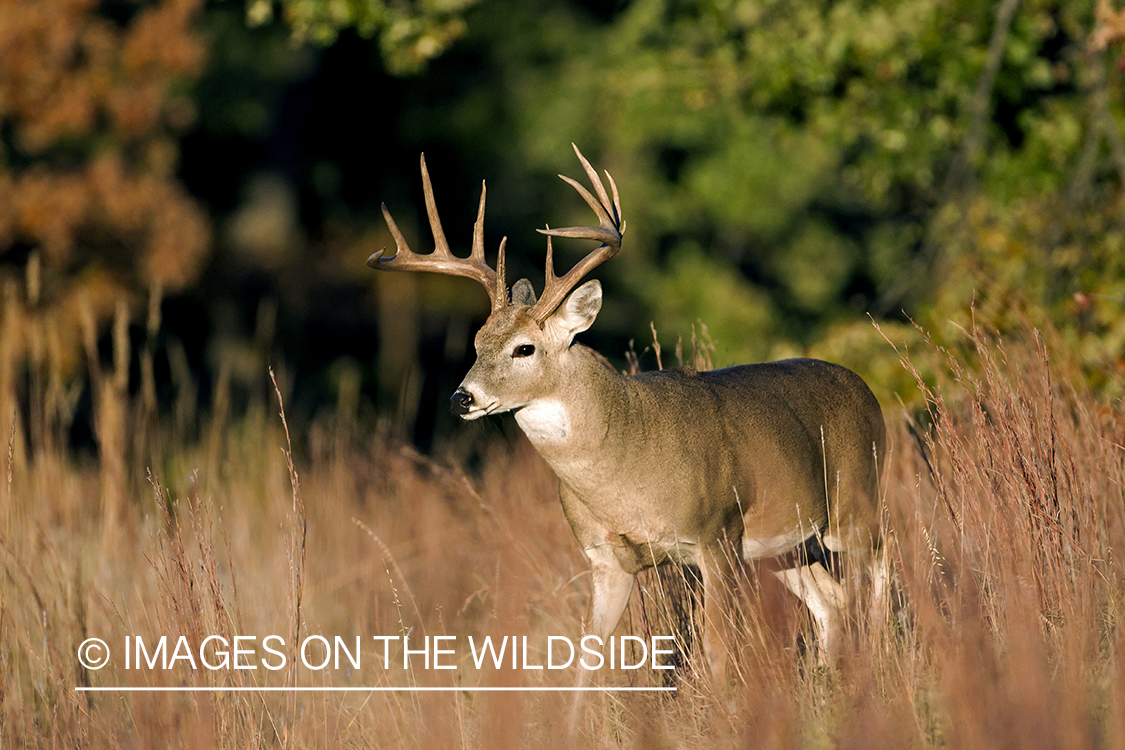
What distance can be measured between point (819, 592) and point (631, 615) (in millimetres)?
769

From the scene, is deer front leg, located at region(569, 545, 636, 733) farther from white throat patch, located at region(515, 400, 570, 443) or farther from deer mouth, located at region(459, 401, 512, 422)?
deer mouth, located at region(459, 401, 512, 422)

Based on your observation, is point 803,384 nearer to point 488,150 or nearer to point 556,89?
point 556,89

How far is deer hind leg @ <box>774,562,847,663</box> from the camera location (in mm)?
4727

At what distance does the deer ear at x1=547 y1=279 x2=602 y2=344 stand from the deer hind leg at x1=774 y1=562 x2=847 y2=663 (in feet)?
4.49

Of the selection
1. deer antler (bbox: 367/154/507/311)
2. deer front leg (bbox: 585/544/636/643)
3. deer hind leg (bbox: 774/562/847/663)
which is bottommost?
deer hind leg (bbox: 774/562/847/663)

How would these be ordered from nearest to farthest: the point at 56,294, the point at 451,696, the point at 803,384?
the point at 451,696 < the point at 803,384 < the point at 56,294

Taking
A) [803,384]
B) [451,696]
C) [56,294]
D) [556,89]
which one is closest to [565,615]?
[451,696]

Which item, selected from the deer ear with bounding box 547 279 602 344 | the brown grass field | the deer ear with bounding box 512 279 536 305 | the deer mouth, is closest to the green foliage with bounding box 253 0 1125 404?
the brown grass field

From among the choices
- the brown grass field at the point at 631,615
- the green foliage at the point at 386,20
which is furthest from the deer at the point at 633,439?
the green foliage at the point at 386,20

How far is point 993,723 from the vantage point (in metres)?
→ 2.80

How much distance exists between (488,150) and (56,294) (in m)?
10.0

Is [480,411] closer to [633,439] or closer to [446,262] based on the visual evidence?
[633,439]

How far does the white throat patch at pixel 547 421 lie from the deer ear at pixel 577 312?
252 mm

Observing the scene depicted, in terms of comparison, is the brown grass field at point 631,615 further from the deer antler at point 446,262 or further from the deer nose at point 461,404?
the deer antler at point 446,262
